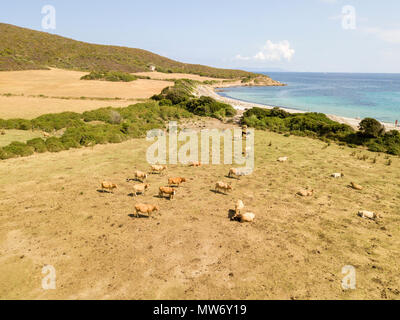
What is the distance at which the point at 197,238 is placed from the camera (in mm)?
9766

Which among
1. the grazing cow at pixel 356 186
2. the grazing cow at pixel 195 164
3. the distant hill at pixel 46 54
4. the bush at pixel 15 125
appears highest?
the distant hill at pixel 46 54

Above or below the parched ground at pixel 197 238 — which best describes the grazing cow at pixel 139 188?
above

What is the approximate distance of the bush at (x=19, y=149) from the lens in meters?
20.1

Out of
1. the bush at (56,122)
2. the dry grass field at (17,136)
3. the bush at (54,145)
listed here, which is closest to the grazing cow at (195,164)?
the bush at (54,145)

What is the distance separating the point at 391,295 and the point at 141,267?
25.2ft

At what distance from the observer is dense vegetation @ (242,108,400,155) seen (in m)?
25.2

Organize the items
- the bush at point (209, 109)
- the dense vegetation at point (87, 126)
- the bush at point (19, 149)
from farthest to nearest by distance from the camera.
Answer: the bush at point (209, 109) < the dense vegetation at point (87, 126) < the bush at point (19, 149)

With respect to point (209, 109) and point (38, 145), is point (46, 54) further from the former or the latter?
point (38, 145)

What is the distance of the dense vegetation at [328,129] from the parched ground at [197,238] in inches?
401

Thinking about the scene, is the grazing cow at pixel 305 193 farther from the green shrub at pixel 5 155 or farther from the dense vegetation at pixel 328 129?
the green shrub at pixel 5 155

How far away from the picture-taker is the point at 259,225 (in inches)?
425

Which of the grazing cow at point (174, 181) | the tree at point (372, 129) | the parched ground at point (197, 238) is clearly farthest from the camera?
the tree at point (372, 129)
